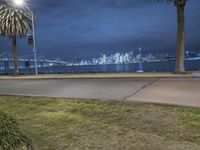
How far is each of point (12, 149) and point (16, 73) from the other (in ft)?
131

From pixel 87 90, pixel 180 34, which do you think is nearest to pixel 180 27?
pixel 180 34

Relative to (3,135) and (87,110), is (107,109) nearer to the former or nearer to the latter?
(87,110)

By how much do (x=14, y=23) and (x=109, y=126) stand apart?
38.8 meters

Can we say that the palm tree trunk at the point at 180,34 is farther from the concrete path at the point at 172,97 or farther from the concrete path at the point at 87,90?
the concrete path at the point at 172,97

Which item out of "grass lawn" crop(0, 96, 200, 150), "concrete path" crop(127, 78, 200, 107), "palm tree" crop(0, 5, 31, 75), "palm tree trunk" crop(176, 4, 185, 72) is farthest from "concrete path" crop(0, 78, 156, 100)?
"palm tree" crop(0, 5, 31, 75)

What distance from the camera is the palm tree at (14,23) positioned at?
147 ft

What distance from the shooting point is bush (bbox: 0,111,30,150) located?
601 cm

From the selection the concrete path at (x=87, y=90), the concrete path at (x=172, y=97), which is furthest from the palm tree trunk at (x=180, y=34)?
the concrete path at (x=172, y=97)

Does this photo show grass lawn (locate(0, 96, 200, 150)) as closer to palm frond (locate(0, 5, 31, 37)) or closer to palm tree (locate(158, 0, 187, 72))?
palm tree (locate(158, 0, 187, 72))

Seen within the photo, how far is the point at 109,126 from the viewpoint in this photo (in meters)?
8.59

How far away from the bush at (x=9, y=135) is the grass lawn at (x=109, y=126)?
668 mm

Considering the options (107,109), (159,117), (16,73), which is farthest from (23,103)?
(16,73)

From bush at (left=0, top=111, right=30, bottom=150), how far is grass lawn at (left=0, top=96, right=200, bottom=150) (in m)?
0.67

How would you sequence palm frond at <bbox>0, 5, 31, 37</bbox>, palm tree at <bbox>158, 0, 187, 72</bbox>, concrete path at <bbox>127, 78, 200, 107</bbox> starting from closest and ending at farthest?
concrete path at <bbox>127, 78, 200, 107</bbox> < palm tree at <bbox>158, 0, 187, 72</bbox> < palm frond at <bbox>0, 5, 31, 37</bbox>
